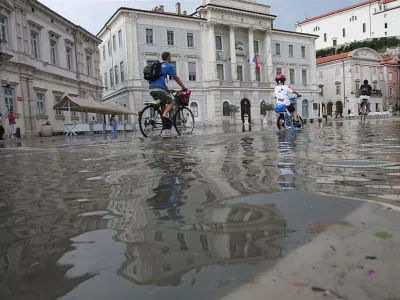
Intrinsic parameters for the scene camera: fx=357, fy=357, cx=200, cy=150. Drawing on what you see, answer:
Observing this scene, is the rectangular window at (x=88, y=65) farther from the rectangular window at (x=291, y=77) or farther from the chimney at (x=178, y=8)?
the rectangular window at (x=291, y=77)

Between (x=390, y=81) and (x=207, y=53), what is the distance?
45285 millimetres

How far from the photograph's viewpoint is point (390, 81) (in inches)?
2694

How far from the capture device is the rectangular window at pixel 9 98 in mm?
19859

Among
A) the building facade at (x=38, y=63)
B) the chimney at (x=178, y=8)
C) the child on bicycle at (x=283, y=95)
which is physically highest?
the chimney at (x=178, y=8)

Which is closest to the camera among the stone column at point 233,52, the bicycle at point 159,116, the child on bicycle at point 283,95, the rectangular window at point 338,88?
the bicycle at point 159,116

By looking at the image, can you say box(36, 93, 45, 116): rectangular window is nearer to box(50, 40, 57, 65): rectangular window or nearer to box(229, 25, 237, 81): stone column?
box(50, 40, 57, 65): rectangular window

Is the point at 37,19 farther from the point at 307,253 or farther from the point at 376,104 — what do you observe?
the point at 376,104

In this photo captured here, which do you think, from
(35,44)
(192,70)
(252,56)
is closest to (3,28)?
(35,44)

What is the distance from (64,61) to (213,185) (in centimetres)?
2756

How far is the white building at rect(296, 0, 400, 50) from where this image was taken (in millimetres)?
81938

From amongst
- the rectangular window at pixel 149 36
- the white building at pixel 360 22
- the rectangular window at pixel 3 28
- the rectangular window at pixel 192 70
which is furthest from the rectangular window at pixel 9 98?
the white building at pixel 360 22

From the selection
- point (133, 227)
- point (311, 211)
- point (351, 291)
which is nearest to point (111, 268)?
point (133, 227)

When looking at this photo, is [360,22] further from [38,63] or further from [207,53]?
[38,63]

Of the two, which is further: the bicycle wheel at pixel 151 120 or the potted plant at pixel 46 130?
the potted plant at pixel 46 130
